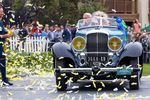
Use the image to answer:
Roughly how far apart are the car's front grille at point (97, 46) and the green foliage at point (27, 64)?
2.60m

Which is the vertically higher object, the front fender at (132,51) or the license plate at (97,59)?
the front fender at (132,51)

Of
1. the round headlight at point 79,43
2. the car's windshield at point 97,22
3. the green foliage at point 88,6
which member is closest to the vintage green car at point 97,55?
the round headlight at point 79,43

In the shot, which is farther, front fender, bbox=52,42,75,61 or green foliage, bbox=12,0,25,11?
green foliage, bbox=12,0,25,11

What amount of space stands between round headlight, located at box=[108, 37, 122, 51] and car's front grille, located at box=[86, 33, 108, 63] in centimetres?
12

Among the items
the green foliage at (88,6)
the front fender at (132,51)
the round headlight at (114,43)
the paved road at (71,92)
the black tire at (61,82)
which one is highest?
the green foliage at (88,6)

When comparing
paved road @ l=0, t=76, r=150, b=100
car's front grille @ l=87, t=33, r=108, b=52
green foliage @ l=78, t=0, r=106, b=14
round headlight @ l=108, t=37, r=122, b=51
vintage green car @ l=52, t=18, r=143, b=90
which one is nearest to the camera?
paved road @ l=0, t=76, r=150, b=100

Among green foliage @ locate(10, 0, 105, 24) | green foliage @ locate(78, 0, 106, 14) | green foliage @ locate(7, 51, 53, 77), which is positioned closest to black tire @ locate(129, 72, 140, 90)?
green foliage @ locate(7, 51, 53, 77)

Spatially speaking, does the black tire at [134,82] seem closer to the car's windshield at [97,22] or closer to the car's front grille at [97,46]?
the car's front grille at [97,46]

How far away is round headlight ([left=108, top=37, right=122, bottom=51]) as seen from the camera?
14.7 meters

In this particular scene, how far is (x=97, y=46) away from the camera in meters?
14.9

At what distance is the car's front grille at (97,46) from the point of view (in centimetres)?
1483

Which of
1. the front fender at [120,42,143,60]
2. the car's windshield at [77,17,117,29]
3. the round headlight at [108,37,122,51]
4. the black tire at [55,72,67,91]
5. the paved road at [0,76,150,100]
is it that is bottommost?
the paved road at [0,76,150,100]

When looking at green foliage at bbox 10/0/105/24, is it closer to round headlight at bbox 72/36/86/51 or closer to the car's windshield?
the car's windshield

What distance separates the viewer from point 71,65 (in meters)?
14.5
